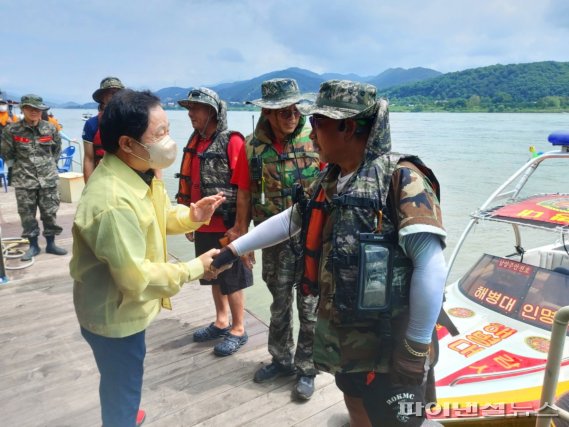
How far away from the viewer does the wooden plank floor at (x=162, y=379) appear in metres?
2.61

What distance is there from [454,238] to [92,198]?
11.0m

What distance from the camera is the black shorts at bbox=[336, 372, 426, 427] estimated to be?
1.60m

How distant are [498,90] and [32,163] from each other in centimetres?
8531

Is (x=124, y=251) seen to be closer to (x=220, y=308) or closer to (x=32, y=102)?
(x=220, y=308)

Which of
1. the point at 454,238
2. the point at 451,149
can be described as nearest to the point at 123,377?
the point at 454,238

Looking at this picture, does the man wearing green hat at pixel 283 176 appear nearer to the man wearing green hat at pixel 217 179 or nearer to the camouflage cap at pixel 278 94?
the camouflage cap at pixel 278 94

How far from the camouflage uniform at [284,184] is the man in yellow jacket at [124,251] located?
90 cm

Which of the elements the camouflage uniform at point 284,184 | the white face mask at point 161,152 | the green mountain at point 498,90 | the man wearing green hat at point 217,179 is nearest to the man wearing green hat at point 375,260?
the white face mask at point 161,152

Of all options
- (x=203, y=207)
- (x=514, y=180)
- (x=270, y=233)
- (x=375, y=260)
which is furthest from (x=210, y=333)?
(x=514, y=180)

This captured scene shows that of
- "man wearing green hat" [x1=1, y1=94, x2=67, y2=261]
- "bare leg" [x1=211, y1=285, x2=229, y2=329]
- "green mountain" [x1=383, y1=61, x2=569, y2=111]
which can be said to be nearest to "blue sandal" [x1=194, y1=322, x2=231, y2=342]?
"bare leg" [x1=211, y1=285, x2=229, y2=329]

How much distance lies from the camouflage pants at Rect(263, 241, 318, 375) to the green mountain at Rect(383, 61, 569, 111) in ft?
210

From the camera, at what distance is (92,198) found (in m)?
1.63

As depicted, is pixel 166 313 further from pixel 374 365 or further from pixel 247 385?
pixel 374 365

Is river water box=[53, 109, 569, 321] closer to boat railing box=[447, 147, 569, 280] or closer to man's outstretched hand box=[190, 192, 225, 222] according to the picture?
man's outstretched hand box=[190, 192, 225, 222]
